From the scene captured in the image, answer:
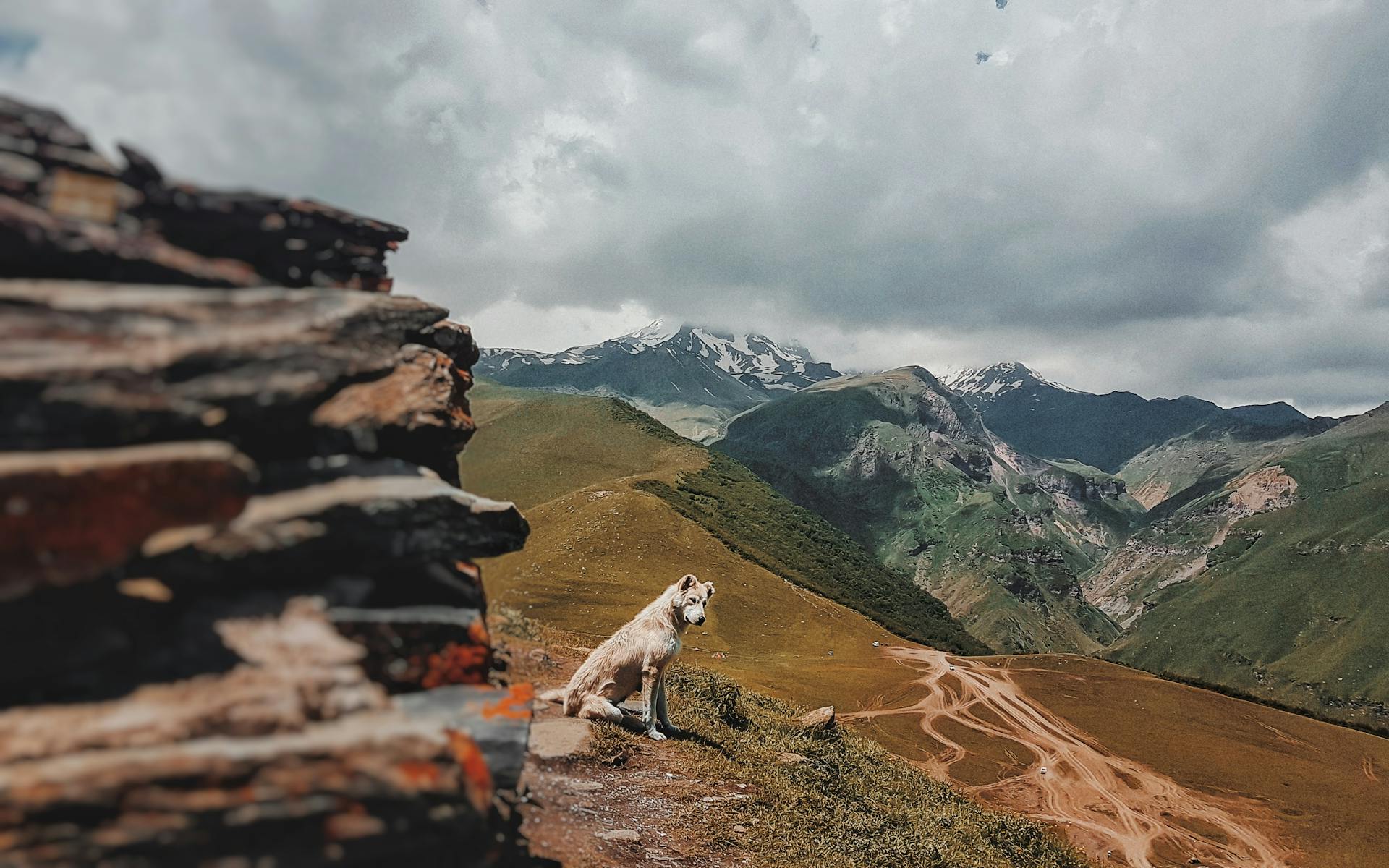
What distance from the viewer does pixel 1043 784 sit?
1460 inches

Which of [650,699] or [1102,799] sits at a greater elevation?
[650,699]

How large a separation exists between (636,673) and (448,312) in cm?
1011

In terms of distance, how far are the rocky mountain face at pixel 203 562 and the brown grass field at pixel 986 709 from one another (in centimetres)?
826

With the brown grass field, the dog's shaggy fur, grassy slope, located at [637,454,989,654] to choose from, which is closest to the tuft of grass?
the dog's shaggy fur

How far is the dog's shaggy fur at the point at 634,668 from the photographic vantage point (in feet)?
51.4

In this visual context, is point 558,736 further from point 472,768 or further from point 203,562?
point 203,562

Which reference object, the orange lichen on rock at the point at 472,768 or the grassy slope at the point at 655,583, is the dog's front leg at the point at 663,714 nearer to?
the grassy slope at the point at 655,583

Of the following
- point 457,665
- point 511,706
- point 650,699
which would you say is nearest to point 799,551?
point 650,699

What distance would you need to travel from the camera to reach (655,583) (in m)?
80.9

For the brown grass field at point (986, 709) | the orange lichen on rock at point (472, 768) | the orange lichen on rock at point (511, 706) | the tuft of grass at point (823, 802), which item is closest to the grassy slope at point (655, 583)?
the brown grass field at point (986, 709)

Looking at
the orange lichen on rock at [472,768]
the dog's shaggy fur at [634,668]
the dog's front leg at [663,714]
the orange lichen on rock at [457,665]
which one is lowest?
the dog's front leg at [663,714]

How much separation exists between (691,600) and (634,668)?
2068mm

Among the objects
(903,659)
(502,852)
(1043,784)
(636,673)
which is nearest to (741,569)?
(903,659)

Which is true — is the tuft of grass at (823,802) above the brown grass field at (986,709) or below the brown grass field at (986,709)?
above
